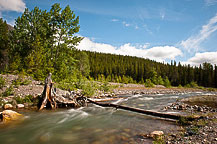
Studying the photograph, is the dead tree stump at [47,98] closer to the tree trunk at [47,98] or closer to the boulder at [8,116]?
the tree trunk at [47,98]

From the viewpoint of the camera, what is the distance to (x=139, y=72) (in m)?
84.6

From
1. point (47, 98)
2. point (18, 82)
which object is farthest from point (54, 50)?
point (47, 98)

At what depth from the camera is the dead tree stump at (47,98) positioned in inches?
358

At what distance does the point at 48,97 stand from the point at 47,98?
0.13 meters

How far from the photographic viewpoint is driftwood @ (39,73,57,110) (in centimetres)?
909

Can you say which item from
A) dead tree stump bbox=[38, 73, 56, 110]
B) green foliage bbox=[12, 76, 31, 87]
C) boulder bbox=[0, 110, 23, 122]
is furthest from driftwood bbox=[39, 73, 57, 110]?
green foliage bbox=[12, 76, 31, 87]

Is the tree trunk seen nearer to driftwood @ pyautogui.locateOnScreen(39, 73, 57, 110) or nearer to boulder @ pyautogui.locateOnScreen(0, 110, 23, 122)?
driftwood @ pyautogui.locateOnScreen(39, 73, 57, 110)

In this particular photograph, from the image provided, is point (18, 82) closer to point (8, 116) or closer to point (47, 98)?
point (47, 98)

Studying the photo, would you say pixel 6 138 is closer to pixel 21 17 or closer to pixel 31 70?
pixel 31 70

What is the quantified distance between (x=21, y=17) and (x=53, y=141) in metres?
27.4

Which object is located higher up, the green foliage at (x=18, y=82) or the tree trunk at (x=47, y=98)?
the green foliage at (x=18, y=82)

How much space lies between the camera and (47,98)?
369 inches

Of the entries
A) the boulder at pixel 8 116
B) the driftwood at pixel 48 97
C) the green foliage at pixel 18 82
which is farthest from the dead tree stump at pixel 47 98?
the green foliage at pixel 18 82

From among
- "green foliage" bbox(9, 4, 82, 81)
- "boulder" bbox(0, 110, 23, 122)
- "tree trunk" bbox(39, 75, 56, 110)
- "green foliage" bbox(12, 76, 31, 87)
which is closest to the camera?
"boulder" bbox(0, 110, 23, 122)
